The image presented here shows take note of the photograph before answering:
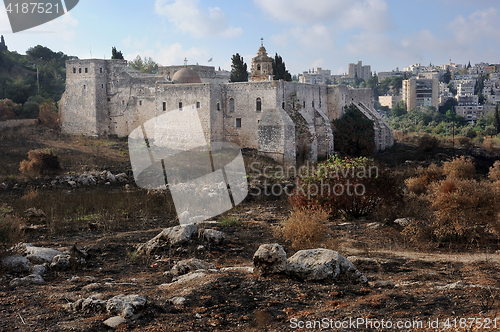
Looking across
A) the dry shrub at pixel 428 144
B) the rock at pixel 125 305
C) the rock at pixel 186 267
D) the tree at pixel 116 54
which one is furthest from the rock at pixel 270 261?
the tree at pixel 116 54

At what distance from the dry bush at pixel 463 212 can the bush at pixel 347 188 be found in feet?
10.8

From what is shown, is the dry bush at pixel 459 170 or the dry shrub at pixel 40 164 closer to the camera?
the dry bush at pixel 459 170

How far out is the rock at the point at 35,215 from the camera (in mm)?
15484

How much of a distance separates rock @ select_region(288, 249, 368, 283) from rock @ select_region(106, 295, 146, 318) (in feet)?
8.46

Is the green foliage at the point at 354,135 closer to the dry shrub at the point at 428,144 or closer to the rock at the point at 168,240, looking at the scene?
the dry shrub at the point at 428,144

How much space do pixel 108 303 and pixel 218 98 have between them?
23.4 metres

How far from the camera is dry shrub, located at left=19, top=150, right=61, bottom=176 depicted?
22.2 meters

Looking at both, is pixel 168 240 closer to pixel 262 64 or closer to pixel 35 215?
pixel 35 215

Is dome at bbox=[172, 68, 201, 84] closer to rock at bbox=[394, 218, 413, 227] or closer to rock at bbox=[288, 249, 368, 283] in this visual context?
rock at bbox=[394, 218, 413, 227]

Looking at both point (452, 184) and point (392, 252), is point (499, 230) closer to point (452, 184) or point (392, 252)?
point (452, 184)

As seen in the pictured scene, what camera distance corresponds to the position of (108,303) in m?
6.31

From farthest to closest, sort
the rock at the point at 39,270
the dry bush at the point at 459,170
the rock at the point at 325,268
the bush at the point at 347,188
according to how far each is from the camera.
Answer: the dry bush at the point at 459,170 → the bush at the point at 347,188 → the rock at the point at 39,270 → the rock at the point at 325,268

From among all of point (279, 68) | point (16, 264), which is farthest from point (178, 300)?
point (279, 68)

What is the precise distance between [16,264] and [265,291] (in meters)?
5.10
